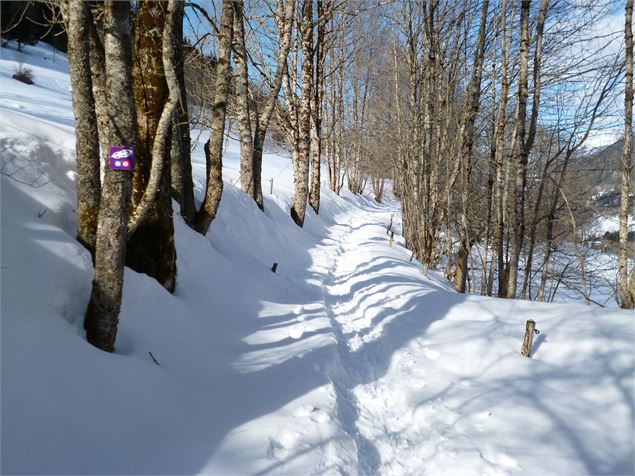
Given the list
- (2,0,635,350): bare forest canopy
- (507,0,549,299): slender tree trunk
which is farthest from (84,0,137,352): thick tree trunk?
(507,0,549,299): slender tree trunk

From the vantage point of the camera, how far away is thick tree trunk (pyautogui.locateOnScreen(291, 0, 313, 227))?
34.5ft

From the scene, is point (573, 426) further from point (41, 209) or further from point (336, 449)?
point (41, 209)

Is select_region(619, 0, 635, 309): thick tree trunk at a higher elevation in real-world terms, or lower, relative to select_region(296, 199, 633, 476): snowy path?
higher

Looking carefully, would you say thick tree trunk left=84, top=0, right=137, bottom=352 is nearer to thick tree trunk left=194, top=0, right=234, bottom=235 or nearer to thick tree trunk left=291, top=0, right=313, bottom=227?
thick tree trunk left=194, top=0, right=234, bottom=235

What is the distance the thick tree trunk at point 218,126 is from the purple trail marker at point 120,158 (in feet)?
10.2

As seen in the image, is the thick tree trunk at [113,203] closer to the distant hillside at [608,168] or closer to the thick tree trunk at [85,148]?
the thick tree trunk at [85,148]

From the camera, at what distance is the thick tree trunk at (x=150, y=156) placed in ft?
12.6

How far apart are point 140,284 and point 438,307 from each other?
4.17 m

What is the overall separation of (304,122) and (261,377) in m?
9.24

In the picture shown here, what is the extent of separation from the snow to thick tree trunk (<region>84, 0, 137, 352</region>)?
19 cm

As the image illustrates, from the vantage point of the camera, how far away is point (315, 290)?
646cm

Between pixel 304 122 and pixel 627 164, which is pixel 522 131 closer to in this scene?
pixel 627 164

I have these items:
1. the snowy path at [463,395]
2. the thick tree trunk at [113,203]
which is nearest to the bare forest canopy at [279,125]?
the thick tree trunk at [113,203]

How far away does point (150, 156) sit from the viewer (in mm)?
4000
